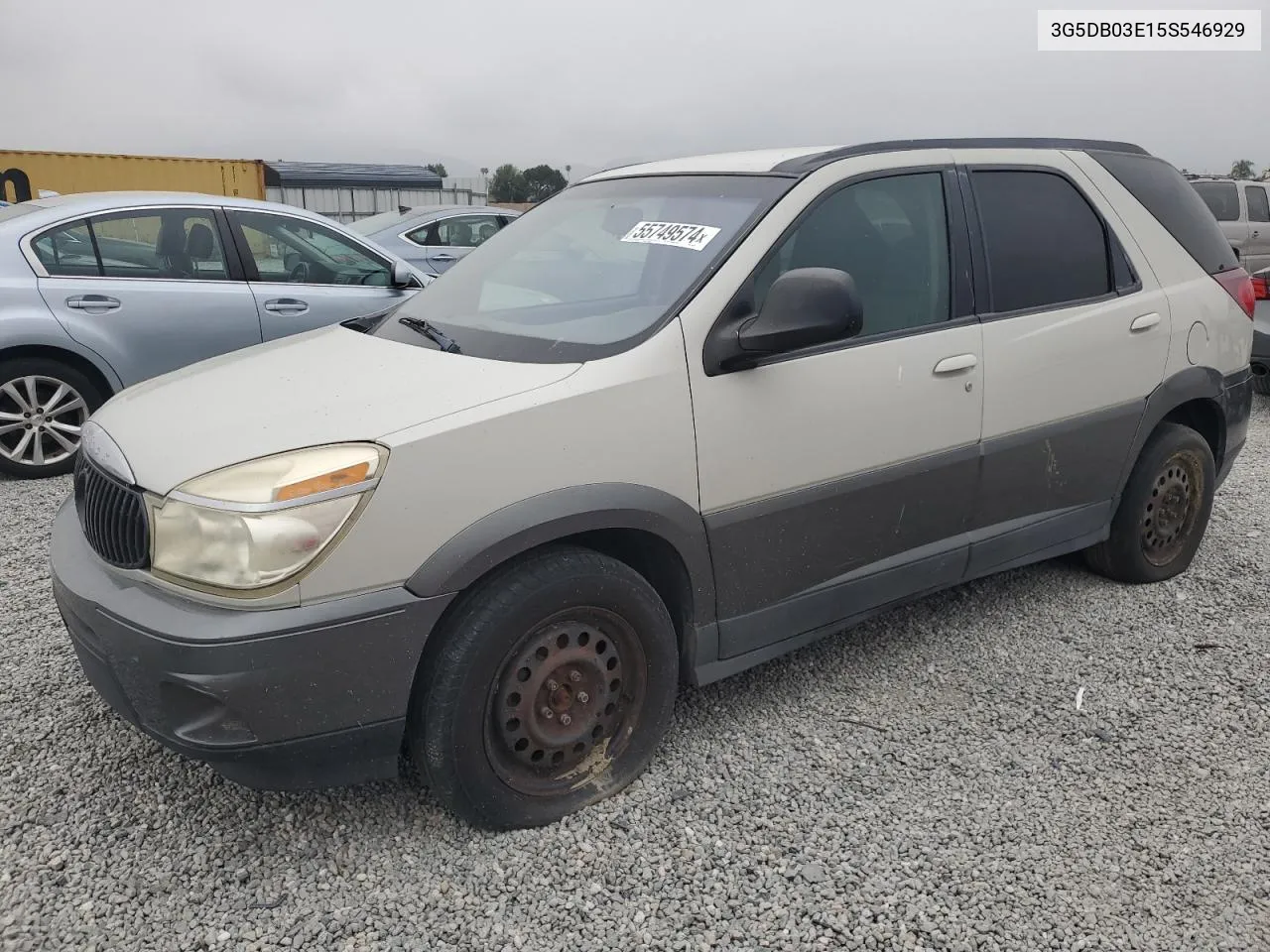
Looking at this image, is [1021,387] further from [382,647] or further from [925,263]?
[382,647]

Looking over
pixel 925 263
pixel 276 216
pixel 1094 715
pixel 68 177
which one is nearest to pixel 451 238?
pixel 276 216

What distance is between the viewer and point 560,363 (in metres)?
2.63

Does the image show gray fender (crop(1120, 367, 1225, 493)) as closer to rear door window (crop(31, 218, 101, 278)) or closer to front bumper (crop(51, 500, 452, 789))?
front bumper (crop(51, 500, 452, 789))

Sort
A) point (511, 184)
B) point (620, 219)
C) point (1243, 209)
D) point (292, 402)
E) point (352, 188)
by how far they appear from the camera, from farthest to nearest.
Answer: point (511, 184) < point (352, 188) < point (1243, 209) < point (620, 219) < point (292, 402)

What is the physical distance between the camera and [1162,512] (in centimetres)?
423

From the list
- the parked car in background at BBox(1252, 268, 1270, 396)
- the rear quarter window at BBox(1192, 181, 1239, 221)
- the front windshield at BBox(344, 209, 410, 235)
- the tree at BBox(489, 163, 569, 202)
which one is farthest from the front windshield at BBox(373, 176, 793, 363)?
the tree at BBox(489, 163, 569, 202)

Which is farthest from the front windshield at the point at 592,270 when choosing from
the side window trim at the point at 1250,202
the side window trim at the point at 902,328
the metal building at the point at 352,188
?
the metal building at the point at 352,188

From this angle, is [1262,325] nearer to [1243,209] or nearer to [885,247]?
[885,247]

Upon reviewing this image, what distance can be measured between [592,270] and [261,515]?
142 centimetres

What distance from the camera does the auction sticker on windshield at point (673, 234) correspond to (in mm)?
2955

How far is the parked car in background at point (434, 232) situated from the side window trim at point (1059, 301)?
7.19m

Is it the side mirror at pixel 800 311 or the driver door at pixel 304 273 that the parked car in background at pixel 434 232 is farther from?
the side mirror at pixel 800 311

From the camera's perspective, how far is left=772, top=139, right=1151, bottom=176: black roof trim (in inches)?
122

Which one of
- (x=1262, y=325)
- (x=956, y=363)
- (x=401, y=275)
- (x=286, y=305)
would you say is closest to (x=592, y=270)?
(x=956, y=363)
